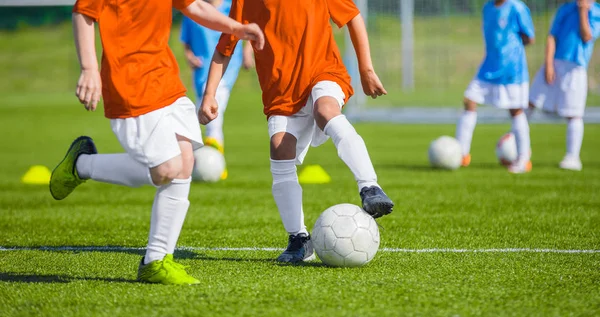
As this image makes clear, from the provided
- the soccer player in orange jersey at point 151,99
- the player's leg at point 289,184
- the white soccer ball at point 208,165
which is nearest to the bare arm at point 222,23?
the soccer player in orange jersey at point 151,99

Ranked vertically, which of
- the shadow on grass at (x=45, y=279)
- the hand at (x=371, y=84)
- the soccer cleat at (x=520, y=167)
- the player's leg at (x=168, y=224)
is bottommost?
the soccer cleat at (x=520, y=167)

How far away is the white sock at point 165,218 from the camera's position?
4094 mm

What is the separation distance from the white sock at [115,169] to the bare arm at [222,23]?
75 centimetres

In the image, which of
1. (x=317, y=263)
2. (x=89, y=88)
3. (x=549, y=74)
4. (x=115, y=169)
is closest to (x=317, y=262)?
(x=317, y=263)

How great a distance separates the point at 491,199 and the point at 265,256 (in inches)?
127

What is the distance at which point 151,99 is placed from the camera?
3.98 metres

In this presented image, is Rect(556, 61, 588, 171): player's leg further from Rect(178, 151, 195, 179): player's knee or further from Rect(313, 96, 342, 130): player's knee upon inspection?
Rect(178, 151, 195, 179): player's knee

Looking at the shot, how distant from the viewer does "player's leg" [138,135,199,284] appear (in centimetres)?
407

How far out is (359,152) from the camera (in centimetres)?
445

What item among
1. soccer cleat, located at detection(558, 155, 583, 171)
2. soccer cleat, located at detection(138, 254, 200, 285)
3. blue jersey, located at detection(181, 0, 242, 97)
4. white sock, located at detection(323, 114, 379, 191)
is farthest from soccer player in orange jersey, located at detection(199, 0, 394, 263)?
soccer cleat, located at detection(558, 155, 583, 171)

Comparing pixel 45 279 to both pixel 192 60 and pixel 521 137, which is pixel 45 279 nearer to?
pixel 192 60

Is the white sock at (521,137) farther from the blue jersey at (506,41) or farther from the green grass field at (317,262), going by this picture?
the blue jersey at (506,41)

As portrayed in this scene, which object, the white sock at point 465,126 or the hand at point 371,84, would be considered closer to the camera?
the hand at point 371,84

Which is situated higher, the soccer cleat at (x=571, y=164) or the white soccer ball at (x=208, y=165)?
the white soccer ball at (x=208, y=165)
